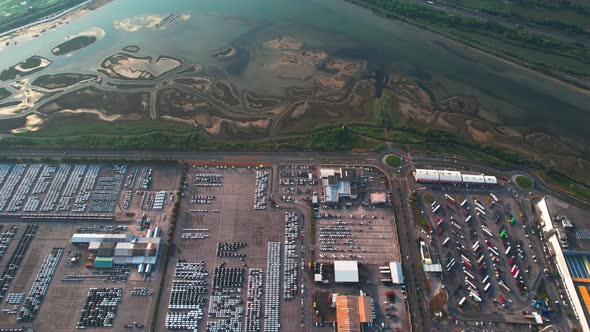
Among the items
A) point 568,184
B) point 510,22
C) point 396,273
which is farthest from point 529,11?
point 396,273

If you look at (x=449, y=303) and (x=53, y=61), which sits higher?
(x=53, y=61)

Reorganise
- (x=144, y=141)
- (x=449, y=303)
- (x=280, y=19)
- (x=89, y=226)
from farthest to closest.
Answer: (x=280, y=19)
(x=144, y=141)
(x=89, y=226)
(x=449, y=303)

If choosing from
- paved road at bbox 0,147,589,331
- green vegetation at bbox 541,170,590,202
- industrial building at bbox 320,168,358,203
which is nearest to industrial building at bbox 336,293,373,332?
industrial building at bbox 320,168,358,203

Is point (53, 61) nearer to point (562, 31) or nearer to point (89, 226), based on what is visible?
point (89, 226)

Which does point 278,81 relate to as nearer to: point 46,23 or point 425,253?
point 425,253

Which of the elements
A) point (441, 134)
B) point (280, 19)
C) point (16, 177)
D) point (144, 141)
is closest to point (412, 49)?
point (441, 134)

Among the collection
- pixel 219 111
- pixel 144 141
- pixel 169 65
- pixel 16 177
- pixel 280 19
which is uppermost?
pixel 280 19
